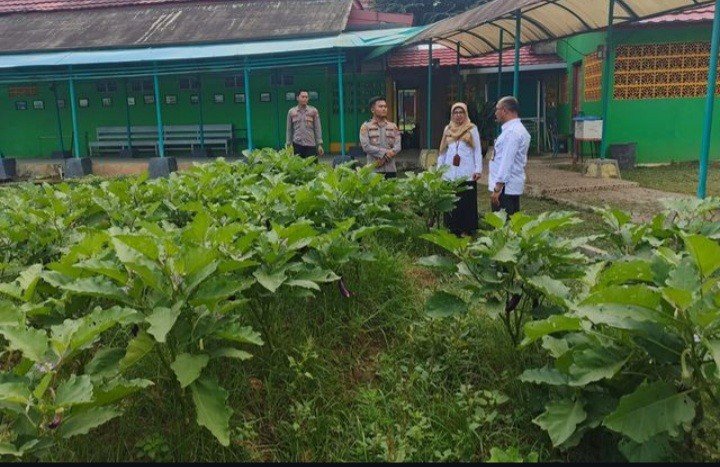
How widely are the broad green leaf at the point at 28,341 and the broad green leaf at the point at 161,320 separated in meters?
0.33

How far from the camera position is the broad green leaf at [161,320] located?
6.21 ft

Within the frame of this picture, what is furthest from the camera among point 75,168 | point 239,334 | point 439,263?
point 75,168

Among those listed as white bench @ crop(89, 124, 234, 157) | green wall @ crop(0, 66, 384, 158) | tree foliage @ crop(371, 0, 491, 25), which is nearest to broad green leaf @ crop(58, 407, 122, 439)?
green wall @ crop(0, 66, 384, 158)

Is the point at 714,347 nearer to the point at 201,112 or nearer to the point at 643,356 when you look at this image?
the point at 643,356

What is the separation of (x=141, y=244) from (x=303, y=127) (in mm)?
6836

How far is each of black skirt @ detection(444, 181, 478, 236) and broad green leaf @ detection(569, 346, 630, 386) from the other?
401 centimetres

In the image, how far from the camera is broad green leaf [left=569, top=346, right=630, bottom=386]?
184cm

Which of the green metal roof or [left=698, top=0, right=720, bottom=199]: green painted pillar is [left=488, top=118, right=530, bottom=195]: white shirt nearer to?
[left=698, top=0, right=720, bottom=199]: green painted pillar

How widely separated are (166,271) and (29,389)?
557 mm

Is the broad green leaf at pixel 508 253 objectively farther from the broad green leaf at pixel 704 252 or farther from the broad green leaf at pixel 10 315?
the broad green leaf at pixel 10 315

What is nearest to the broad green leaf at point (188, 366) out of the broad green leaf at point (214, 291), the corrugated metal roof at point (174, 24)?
the broad green leaf at point (214, 291)

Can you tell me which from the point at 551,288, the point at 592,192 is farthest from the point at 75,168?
the point at 551,288

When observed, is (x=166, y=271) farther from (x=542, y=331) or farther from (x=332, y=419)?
(x=542, y=331)

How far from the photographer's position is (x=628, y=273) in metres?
2.13
